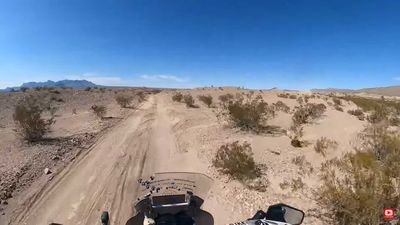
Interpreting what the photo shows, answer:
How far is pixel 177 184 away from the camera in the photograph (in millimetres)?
5230

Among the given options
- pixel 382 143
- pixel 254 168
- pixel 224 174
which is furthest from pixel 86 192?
pixel 382 143

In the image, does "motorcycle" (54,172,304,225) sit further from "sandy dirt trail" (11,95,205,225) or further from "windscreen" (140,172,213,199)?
"sandy dirt trail" (11,95,205,225)

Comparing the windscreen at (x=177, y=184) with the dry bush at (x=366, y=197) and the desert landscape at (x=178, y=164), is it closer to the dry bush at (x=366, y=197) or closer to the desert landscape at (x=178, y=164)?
the desert landscape at (x=178, y=164)

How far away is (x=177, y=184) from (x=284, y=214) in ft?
5.77

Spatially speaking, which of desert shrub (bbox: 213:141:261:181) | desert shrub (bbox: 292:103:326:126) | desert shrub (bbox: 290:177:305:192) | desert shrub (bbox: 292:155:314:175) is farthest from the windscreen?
desert shrub (bbox: 292:103:326:126)

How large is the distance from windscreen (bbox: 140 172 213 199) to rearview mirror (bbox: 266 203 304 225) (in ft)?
3.57

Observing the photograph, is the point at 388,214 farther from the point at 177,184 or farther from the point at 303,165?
the point at 303,165

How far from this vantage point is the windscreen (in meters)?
5.13

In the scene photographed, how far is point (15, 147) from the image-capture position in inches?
639

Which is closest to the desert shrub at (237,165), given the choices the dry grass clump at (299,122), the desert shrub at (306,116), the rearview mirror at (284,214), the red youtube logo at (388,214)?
the dry grass clump at (299,122)

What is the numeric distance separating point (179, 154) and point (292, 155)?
4.23 m

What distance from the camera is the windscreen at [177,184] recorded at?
16.8ft

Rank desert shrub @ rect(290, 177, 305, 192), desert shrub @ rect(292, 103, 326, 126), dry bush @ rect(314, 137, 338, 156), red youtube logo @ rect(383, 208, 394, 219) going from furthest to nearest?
desert shrub @ rect(292, 103, 326, 126), dry bush @ rect(314, 137, 338, 156), desert shrub @ rect(290, 177, 305, 192), red youtube logo @ rect(383, 208, 394, 219)

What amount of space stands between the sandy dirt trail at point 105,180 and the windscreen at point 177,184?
3.16m
